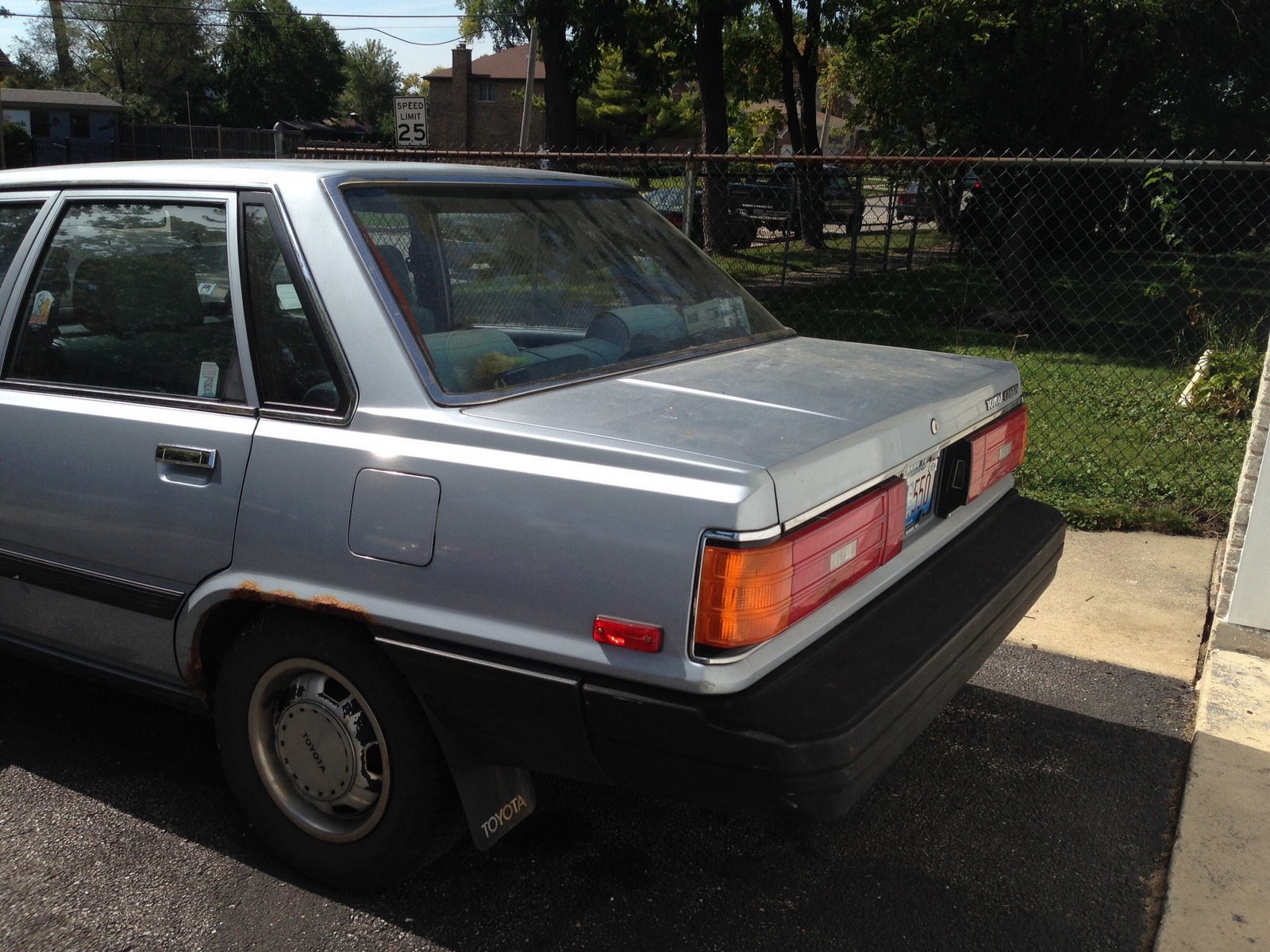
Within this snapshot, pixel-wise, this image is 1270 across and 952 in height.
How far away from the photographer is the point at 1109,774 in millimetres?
3602

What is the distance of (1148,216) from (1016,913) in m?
13.8

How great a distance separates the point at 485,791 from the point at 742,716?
77 centimetres

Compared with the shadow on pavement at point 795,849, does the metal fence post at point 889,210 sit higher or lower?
higher

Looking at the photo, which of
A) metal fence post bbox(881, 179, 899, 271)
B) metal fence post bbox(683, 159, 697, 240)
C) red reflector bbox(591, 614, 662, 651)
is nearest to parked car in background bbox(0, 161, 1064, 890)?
red reflector bbox(591, 614, 662, 651)

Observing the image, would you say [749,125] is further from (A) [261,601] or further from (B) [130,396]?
(A) [261,601]

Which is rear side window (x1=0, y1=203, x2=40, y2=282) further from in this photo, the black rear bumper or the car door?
the black rear bumper

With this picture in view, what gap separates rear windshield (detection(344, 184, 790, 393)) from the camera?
277 cm

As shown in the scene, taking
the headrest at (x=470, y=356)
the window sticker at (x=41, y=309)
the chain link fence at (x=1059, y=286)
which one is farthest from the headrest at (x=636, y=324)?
the chain link fence at (x=1059, y=286)

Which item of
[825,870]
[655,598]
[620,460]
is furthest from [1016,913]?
[620,460]

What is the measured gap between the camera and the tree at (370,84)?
297 feet

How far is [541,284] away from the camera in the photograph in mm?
3168

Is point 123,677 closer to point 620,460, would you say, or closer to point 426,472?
point 426,472

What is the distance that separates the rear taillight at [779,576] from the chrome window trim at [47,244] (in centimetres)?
130

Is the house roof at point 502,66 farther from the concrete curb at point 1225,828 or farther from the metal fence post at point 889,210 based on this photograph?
the concrete curb at point 1225,828
